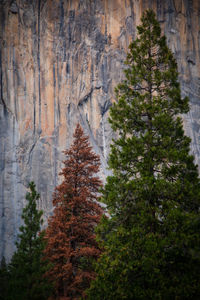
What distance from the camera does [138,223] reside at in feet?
21.6

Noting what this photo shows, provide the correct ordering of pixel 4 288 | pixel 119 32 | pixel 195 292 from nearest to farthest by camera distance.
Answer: pixel 195 292 < pixel 4 288 < pixel 119 32

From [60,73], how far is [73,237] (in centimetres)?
3034

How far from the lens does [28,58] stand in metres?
36.5

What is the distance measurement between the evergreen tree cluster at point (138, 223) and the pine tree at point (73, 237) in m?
0.03

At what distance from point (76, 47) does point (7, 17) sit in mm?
10379

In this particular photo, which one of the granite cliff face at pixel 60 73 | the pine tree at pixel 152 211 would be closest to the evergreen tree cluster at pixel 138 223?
the pine tree at pixel 152 211

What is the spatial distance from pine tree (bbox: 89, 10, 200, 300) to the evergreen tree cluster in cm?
2

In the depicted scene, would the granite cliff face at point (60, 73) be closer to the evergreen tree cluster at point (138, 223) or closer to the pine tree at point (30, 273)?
the pine tree at point (30, 273)

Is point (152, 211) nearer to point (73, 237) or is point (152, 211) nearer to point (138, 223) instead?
point (138, 223)

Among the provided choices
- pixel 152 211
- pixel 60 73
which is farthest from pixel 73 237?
pixel 60 73

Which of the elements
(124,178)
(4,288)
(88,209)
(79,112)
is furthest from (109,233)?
(79,112)

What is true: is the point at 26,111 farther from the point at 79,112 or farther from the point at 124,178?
the point at 124,178

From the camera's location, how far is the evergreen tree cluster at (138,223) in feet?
19.5

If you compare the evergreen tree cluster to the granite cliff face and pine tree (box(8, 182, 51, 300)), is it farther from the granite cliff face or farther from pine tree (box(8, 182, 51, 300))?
the granite cliff face
